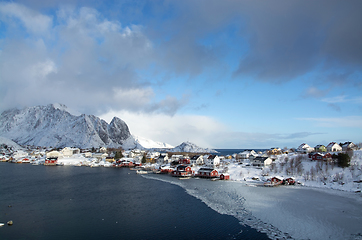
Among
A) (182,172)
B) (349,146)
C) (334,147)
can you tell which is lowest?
(182,172)

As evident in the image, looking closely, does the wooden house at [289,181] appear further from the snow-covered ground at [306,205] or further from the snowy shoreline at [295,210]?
the snowy shoreline at [295,210]

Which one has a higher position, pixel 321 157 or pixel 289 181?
pixel 321 157

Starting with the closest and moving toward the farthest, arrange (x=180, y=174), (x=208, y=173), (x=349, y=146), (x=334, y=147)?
(x=208, y=173)
(x=180, y=174)
(x=334, y=147)
(x=349, y=146)

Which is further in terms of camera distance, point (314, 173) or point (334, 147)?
point (334, 147)

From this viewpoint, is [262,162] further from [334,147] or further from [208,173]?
[334,147]

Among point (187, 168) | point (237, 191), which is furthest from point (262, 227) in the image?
point (187, 168)

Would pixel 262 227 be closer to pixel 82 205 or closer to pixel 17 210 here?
pixel 82 205

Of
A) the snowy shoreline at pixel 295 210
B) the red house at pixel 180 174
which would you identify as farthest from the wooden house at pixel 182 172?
the snowy shoreline at pixel 295 210

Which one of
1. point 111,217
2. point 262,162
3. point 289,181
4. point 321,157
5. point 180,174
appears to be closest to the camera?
point 111,217

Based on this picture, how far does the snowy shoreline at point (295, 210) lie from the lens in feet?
→ 65.7

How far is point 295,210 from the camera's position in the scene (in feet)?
85.9

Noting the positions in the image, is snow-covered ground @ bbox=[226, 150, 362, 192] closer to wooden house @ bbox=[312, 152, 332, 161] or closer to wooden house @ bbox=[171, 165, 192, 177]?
wooden house @ bbox=[312, 152, 332, 161]

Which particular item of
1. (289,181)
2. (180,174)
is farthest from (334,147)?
(180,174)

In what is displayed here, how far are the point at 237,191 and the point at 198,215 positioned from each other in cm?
1497
